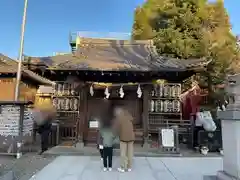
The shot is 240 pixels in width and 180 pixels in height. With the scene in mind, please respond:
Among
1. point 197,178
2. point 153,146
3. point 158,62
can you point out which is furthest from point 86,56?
point 197,178

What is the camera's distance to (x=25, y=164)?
8.73 meters

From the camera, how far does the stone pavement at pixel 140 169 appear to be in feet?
23.4

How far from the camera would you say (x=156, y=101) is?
12836 mm

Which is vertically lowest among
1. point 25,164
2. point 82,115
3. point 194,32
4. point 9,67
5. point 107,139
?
point 25,164

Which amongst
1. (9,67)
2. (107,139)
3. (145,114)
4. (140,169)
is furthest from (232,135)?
(9,67)

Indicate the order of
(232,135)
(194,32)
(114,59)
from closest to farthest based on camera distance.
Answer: (232,135) < (114,59) < (194,32)

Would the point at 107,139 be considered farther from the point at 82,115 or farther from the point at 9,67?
the point at 9,67

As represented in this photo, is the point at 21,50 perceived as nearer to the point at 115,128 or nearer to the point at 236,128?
the point at 115,128

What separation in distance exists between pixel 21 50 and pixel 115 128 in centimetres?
764

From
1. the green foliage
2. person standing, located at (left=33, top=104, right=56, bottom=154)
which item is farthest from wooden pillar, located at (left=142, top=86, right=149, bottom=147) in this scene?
the green foliage

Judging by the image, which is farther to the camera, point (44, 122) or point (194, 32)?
point (194, 32)

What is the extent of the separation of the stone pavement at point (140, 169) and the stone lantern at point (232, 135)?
92 centimetres

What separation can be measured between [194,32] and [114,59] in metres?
9.19

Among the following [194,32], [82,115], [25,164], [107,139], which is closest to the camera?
[107,139]
